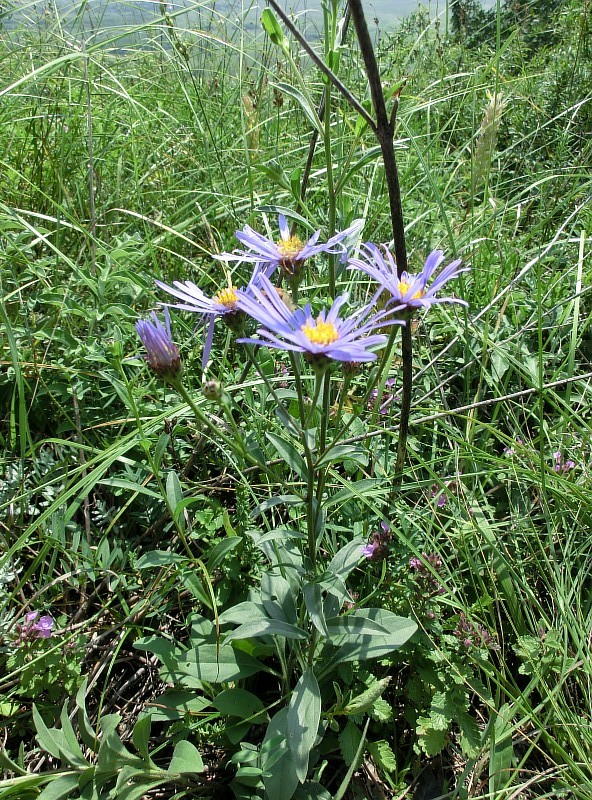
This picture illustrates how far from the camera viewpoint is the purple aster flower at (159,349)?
0.98 meters

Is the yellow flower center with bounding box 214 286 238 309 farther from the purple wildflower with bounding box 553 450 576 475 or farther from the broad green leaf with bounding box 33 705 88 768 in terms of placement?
the purple wildflower with bounding box 553 450 576 475

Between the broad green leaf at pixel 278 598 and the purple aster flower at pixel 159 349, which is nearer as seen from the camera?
the purple aster flower at pixel 159 349

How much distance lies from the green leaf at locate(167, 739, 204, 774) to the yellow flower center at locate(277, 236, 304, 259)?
0.91 meters

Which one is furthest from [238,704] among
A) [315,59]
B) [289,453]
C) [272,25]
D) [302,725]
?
[272,25]

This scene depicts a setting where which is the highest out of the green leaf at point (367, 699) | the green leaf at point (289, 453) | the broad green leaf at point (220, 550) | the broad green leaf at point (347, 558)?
the green leaf at point (289, 453)

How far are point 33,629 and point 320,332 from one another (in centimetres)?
93

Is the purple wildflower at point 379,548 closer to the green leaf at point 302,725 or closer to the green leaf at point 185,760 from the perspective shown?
the green leaf at point 302,725

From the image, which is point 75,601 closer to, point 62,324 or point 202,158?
point 62,324

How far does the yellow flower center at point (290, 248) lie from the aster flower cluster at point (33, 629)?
0.94m

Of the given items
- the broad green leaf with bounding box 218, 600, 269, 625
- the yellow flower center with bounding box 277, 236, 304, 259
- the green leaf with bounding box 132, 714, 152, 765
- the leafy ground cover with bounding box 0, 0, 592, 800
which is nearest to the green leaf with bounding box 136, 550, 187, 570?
the leafy ground cover with bounding box 0, 0, 592, 800

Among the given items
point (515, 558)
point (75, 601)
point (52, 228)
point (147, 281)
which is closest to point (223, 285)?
point (147, 281)

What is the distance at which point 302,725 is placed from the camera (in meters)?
1.04

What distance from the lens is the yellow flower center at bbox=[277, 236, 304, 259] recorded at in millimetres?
1085

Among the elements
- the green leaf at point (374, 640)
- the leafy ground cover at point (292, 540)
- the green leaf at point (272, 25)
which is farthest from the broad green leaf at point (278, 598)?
the green leaf at point (272, 25)
